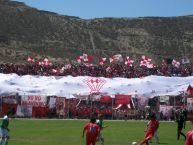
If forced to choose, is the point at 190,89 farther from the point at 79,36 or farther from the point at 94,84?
the point at 79,36

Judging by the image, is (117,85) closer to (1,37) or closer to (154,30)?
(1,37)

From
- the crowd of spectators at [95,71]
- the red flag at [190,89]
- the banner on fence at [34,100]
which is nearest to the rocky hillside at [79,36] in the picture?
the crowd of spectators at [95,71]

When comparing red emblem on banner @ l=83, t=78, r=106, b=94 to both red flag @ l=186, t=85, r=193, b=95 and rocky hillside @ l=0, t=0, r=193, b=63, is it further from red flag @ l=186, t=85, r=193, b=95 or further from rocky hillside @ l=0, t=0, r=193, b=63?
rocky hillside @ l=0, t=0, r=193, b=63

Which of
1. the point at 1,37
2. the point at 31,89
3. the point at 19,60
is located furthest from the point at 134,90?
the point at 1,37

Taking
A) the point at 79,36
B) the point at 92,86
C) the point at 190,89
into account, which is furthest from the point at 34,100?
the point at 79,36

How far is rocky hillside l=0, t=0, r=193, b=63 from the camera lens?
148000 millimetres

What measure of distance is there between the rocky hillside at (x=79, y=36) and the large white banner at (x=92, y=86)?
78.1 m

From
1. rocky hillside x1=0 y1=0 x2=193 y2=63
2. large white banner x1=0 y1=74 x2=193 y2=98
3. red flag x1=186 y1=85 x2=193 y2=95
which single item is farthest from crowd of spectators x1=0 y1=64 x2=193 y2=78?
rocky hillside x1=0 y1=0 x2=193 y2=63

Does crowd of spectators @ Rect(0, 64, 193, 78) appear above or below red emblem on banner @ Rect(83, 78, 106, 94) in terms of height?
above

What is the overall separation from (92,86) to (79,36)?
11165cm

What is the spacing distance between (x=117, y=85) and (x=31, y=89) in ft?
25.4

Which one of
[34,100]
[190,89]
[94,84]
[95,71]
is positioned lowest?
[34,100]

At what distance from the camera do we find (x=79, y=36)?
16538 centimetres

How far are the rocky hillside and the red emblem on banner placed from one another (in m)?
79.9
